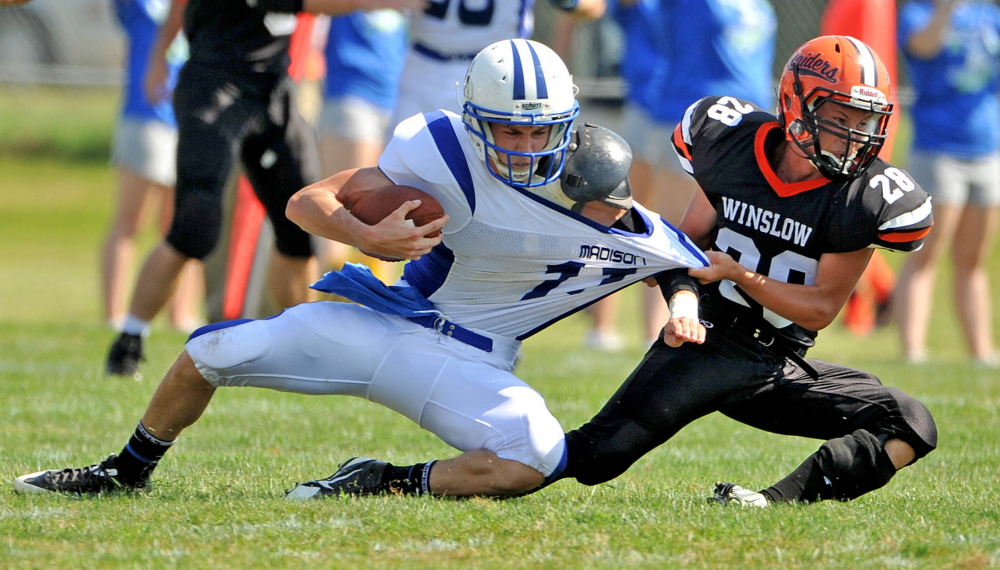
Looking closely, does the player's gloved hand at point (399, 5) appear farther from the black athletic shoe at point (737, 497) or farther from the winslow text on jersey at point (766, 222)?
the black athletic shoe at point (737, 497)

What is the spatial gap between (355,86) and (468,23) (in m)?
1.83

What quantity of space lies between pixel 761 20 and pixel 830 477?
14.6 feet

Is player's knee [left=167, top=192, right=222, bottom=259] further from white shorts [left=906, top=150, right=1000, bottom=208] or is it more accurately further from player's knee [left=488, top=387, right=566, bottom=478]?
white shorts [left=906, top=150, right=1000, bottom=208]

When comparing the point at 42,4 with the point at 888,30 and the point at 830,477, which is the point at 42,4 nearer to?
the point at 888,30

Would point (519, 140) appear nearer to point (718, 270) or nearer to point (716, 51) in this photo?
point (718, 270)

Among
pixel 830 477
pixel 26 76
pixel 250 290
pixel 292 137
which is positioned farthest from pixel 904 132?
pixel 830 477

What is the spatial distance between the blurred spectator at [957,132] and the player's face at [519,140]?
464cm

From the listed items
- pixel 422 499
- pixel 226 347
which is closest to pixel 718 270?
pixel 422 499

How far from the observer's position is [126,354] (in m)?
5.94

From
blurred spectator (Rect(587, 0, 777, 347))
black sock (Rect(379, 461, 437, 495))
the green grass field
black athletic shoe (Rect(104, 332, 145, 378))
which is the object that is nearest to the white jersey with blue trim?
black sock (Rect(379, 461, 437, 495))

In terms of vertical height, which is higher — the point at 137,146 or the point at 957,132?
the point at 957,132

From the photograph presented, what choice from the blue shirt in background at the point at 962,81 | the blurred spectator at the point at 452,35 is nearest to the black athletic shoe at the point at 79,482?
the blurred spectator at the point at 452,35

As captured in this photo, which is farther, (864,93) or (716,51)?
(716,51)

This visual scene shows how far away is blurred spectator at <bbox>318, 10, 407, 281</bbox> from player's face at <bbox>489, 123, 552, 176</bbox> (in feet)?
15.4
